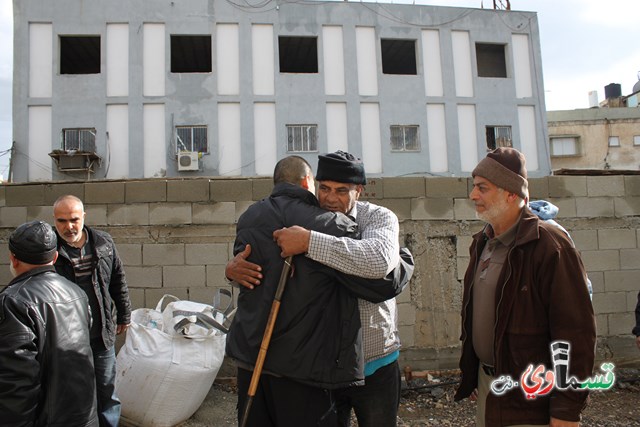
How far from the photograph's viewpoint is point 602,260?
4.71 m

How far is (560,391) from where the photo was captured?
1.71 m

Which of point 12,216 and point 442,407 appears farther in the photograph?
point 12,216

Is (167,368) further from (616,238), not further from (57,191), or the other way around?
(616,238)

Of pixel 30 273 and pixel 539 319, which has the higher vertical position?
pixel 30 273

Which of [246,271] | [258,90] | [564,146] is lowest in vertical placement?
[246,271]

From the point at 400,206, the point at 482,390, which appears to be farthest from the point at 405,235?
the point at 482,390

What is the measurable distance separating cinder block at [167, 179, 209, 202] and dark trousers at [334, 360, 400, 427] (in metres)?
2.93

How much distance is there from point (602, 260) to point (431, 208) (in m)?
1.91

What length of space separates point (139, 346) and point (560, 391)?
290 cm

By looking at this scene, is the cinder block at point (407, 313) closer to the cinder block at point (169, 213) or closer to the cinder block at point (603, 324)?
the cinder block at point (603, 324)

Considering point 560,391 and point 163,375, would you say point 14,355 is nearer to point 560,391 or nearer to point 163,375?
point 163,375

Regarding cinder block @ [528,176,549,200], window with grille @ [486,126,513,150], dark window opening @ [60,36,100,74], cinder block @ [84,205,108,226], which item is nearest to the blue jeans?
cinder block @ [84,205,108,226]

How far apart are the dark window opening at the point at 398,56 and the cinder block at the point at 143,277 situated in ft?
51.6

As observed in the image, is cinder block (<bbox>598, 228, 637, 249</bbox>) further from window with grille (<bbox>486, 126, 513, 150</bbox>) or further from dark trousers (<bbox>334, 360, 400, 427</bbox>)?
window with grille (<bbox>486, 126, 513, 150</bbox>)
